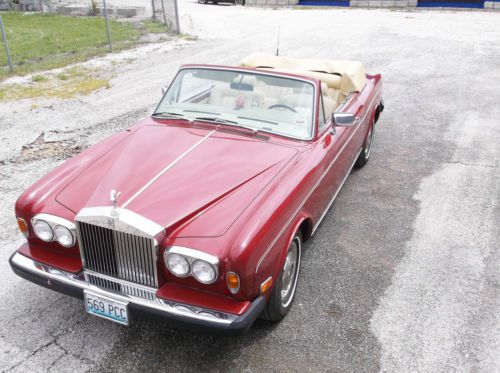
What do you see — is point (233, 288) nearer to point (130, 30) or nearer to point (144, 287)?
point (144, 287)

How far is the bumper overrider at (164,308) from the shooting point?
2723 mm

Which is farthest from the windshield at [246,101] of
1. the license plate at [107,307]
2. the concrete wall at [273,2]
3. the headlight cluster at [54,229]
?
the concrete wall at [273,2]

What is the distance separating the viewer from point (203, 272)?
2.80 metres

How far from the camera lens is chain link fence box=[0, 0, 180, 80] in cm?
1142

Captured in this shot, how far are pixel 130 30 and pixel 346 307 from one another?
13.7 m

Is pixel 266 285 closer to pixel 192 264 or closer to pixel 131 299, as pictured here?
pixel 192 264

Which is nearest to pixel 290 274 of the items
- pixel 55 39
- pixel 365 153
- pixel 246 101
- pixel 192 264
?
pixel 192 264

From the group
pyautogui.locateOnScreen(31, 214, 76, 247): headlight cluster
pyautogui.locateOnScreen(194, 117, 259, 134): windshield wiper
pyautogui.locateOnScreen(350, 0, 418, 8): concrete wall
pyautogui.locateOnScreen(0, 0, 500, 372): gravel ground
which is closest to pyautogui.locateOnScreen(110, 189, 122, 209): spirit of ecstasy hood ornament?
pyautogui.locateOnScreen(31, 214, 76, 247): headlight cluster

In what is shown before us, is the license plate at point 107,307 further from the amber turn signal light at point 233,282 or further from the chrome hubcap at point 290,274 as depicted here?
the chrome hubcap at point 290,274

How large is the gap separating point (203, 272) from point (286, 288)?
93 cm

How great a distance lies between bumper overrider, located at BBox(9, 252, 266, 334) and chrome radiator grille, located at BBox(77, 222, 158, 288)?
0.12 m

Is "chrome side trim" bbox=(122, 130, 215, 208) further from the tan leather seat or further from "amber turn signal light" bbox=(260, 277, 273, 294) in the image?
"amber turn signal light" bbox=(260, 277, 273, 294)

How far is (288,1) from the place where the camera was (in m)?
26.6

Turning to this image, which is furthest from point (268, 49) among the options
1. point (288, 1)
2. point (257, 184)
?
point (288, 1)
